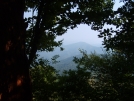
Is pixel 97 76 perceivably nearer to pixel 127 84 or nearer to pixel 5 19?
pixel 127 84

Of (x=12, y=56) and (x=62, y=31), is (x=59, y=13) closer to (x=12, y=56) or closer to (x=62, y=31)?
(x=62, y=31)

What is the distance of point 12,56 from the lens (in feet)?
8.89

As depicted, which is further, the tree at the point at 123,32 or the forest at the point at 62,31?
the tree at the point at 123,32

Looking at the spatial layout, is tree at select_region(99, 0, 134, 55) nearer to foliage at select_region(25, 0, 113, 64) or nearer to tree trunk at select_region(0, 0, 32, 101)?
foliage at select_region(25, 0, 113, 64)

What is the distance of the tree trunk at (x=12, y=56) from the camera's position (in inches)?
101

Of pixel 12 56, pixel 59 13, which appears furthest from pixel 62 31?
pixel 12 56

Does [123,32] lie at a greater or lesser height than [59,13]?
lesser

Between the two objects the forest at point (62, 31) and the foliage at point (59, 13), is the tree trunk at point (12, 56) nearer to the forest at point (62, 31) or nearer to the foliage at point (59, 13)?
the forest at point (62, 31)

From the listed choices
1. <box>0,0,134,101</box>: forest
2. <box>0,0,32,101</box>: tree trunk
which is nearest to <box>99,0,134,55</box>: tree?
<box>0,0,134,101</box>: forest

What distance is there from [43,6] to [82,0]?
1.59 meters

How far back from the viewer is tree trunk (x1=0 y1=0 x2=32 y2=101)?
2559 millimetres

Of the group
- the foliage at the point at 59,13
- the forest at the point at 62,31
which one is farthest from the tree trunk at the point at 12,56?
the foliage at the point at 59,13

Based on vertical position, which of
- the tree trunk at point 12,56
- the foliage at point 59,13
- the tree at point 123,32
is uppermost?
the foliage at point 59,13

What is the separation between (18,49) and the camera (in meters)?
2.84
